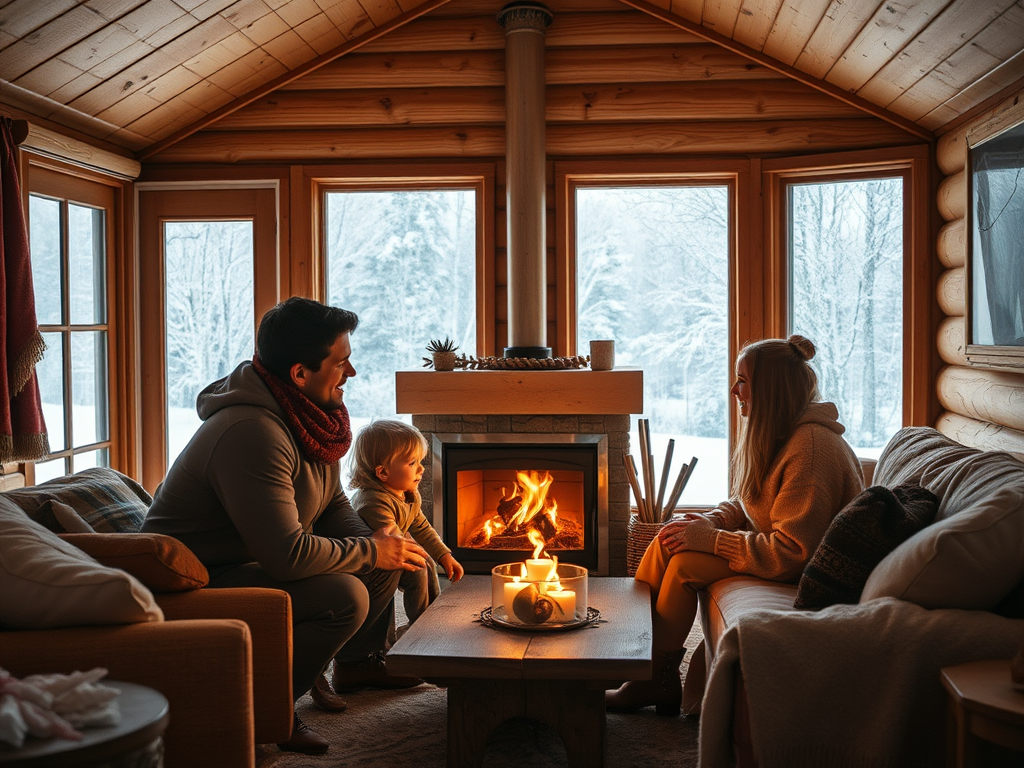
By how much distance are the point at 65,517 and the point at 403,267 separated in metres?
2.77

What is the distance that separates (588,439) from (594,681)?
216 cm

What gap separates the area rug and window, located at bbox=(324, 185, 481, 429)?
228 cm

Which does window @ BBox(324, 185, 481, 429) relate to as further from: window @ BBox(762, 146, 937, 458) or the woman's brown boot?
the woman's brown boot

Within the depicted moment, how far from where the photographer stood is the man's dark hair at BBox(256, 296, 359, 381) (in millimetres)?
2672

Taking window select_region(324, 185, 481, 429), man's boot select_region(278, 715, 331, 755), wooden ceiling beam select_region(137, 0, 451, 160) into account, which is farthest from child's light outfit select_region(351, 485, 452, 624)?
wooden ceiling beam select_region(137, 0, 451, 160)

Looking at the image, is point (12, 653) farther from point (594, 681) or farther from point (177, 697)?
point (594, 681)

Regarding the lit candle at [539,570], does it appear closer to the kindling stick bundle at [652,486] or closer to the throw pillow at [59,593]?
the throw pillow at [59,593]

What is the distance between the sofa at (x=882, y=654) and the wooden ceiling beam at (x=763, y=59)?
2964mm

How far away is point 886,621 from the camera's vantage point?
1.88 meters

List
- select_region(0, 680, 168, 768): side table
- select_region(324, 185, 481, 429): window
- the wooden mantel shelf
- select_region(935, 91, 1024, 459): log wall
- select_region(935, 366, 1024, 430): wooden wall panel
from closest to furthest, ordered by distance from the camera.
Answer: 1. select_region(0, 680, 168, 768): side table
2. select_region(935, 366, 1024, 430): wooden wall panel
3. select_region(935, 91, 1024, 459): log wall
4. the wooden mantel shelf
5. select_region(324, 185, 481, 429): window

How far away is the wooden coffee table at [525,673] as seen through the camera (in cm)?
216

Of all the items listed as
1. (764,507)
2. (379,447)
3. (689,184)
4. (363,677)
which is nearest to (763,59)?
(689,184)

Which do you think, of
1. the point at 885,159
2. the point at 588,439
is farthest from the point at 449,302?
the point at 885,159

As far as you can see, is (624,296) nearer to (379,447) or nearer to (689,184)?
(689,184)
